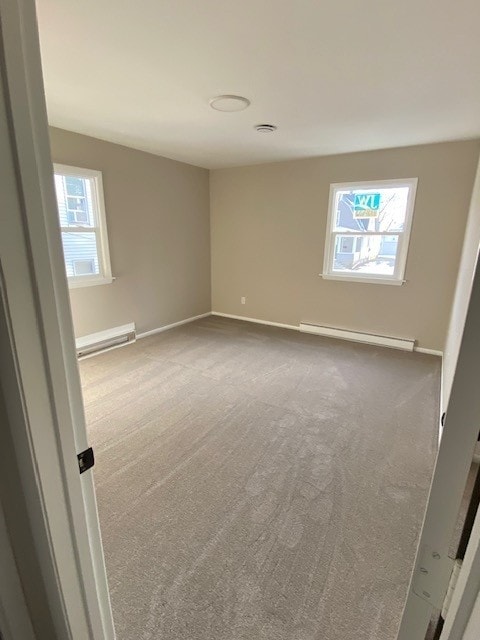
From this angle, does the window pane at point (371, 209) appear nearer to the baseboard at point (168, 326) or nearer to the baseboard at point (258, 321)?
the baseboard at point (258, 321)

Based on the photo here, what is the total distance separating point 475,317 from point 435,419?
2.65m

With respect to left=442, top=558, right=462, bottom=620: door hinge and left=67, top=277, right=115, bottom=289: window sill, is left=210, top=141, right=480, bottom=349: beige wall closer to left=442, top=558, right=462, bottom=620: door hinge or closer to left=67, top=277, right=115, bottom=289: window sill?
left=67, top=277, right=115, bottom=289: window sill

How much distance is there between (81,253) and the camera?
3.68m

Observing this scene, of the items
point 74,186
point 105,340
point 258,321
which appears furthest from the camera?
point 258,321

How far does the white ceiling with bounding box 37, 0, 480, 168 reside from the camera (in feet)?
4.83

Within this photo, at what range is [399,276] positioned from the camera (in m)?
4.05

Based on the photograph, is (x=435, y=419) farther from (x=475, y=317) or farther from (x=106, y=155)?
(x=106, y=155)

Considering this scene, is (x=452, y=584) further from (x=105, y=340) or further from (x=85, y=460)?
(x=105, y=340)

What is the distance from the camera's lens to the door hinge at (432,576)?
0.62 metres

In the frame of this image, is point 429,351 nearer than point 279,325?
Yes

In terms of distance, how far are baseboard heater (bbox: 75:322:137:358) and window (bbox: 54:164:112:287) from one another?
648 mm

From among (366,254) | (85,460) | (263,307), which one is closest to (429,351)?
(366,254)

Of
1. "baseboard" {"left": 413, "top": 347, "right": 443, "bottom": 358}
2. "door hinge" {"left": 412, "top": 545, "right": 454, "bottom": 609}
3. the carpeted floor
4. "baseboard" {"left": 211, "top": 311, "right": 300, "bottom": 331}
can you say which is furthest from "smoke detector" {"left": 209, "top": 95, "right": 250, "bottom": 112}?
"baseboard" {"left": 413, "top": 347, "right": 443, "bottom": 358}

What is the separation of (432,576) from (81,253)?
3.98 meters
